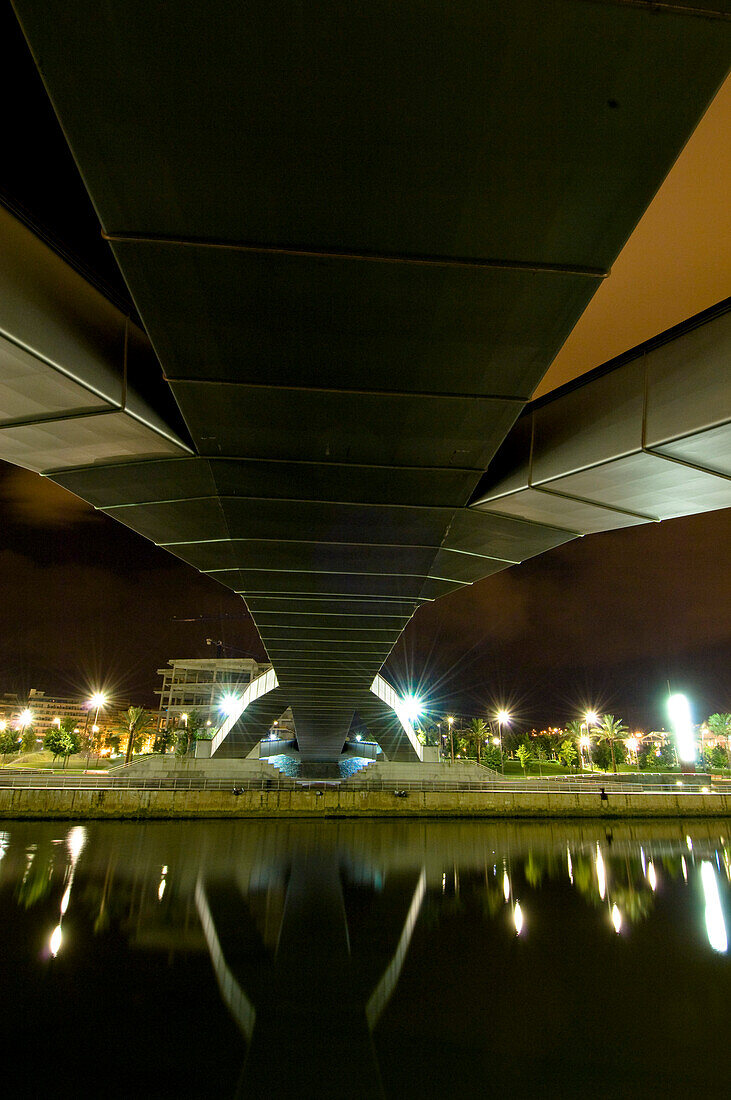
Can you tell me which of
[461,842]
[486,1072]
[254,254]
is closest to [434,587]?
[486,1072]

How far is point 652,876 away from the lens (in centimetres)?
1928

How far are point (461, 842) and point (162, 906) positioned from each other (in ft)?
51.3

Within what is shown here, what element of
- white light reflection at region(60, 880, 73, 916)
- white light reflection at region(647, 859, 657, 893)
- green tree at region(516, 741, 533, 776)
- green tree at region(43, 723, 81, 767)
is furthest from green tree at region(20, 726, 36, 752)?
white light reflection at region(647, 859, 657, 893)

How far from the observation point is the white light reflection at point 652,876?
17.7 metres

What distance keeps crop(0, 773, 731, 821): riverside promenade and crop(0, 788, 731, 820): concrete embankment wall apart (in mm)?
48

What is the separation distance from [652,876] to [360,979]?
46.5ft

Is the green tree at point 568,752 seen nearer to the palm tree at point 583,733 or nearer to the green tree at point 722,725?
the palm tree at point 583,733

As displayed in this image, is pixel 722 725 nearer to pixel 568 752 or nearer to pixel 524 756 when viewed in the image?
pixel 568 752

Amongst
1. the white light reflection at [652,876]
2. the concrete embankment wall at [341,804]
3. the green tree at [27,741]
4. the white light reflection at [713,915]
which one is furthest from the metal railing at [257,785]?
the green tree at [27,741]

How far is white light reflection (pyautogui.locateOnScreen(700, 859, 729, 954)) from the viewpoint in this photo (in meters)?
12.3

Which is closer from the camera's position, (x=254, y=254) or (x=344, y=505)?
(x=254, y=254)

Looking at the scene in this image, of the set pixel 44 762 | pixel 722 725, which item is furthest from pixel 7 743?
pixel 722 725

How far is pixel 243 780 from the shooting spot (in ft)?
133

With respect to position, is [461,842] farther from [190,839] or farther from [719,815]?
[719,815]
